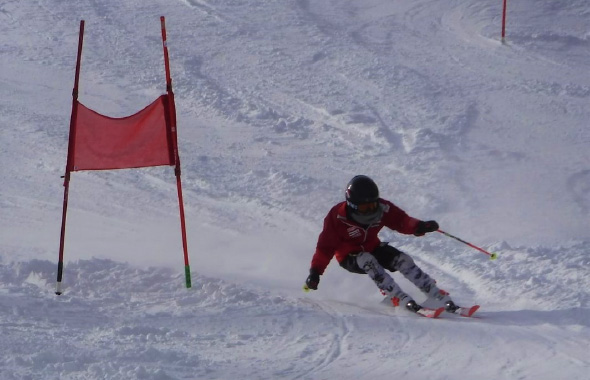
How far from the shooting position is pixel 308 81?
54.2ft

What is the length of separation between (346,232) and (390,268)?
53cm

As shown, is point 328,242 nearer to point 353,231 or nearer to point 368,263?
point 353,231

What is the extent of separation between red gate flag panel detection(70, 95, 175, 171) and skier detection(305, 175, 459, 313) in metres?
1.75

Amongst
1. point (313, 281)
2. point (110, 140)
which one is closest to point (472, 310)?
point (313, 281)

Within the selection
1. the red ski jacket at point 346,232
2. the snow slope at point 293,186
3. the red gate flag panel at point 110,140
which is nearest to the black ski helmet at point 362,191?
the red ski jacket at point 346,232

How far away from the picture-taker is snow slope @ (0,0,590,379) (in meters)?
6.63

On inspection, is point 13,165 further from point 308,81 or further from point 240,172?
point 308,81

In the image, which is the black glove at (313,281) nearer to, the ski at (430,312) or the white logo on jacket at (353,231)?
the white logo on jacket at (353,231)

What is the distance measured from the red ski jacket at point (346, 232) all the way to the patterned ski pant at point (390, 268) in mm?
105

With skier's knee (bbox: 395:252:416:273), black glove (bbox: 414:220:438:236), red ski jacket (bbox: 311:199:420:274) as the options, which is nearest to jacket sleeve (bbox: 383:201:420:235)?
red ski jacket (bbox: 311:199:420:274)

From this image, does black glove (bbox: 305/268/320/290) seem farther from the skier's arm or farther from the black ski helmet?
the black ski helmet

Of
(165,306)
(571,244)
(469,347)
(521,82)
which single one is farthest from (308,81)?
(469,347)

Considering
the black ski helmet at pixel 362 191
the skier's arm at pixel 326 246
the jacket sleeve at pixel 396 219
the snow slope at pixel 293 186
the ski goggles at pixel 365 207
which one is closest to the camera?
the snow slope at pixel 293 186

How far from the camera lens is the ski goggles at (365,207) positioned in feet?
26.1
